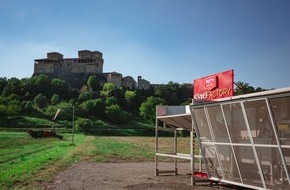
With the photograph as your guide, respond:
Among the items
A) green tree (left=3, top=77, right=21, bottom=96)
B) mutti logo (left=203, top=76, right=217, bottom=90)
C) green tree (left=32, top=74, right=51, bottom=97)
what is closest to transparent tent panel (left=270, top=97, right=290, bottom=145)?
mutti logo (left=203, top=76, right=217, bottom=90)

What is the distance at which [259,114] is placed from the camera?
37.3 ft

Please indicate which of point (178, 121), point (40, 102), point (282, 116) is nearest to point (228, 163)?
point (282, 116)

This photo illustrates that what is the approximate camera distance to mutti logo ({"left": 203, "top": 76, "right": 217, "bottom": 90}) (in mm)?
15718

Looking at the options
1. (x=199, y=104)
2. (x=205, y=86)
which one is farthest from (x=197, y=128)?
(x=205, y=86)

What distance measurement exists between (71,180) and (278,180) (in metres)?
8.54

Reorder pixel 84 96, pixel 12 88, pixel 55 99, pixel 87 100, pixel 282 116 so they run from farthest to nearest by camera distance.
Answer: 1. pixel 12 88
2. pixel 84 96
3. pixel 55 99
4. pixel 87 100
5. pixel 282 116

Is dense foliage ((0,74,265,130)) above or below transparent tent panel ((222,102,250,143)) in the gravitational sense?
above

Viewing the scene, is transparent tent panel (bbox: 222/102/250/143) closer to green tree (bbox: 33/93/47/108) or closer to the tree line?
the tree line

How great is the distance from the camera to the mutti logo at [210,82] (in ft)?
51.6

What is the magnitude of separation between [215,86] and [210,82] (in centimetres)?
58

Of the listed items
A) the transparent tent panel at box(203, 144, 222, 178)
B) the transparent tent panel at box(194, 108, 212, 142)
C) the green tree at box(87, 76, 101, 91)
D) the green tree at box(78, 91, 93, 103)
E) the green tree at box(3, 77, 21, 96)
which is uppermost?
the green tree at box(87, 76, 101, 91)

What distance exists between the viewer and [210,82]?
1616 centimetres

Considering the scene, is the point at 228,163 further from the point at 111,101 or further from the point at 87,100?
the point at 87,100

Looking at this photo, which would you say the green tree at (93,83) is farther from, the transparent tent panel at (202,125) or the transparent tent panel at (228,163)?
the transparent tent panel at (228,163)
